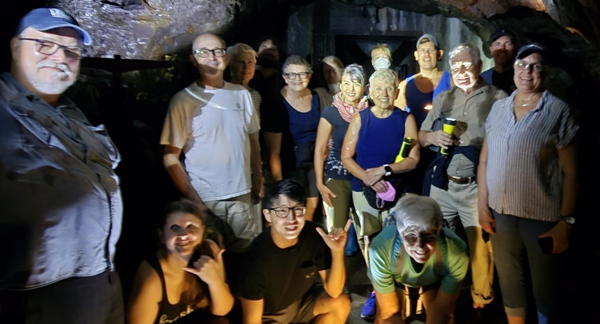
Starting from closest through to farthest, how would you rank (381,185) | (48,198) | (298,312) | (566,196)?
(48,198)
(566,196)
(298,312)
(381,185)

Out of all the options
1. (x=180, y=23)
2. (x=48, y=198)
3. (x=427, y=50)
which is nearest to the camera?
(x=48, y=198)

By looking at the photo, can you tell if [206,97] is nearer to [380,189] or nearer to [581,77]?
[380,189]

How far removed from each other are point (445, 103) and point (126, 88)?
118 inches

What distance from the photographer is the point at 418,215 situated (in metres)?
2.97

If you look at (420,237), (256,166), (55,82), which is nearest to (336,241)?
(420,237)

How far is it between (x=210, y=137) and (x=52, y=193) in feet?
5.01

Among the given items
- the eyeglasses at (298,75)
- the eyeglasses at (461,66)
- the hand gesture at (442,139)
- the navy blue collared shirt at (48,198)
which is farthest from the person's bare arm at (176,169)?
the eyeglasses at (461,66)

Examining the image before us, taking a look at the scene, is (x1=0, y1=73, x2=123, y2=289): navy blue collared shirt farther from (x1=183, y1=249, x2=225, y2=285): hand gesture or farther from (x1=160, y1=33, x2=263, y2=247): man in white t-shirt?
(x1=160, y1=33, x2=263, y2=247): man in white t-shirt

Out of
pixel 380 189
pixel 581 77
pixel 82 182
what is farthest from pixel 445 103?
pixel 82 182

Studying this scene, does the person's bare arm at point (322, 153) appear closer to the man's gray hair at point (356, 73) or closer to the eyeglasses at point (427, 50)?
the man's gray hair at point (356, 73)

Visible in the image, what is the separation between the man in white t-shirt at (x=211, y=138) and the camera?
132 inches

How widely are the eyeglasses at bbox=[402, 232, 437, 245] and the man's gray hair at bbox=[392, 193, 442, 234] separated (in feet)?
0.12

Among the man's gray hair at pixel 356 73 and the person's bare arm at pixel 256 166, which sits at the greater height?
the man's gray hair at pixel 356 73

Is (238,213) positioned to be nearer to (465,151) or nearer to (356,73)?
(356,73)
